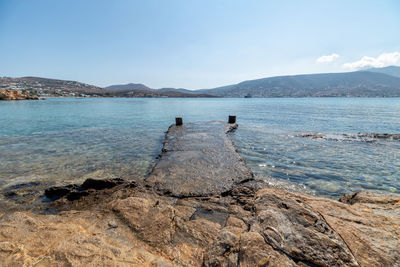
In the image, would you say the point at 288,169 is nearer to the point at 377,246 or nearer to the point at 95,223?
the point at 377,246

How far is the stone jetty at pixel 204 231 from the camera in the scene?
2.50m

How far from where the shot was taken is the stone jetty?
250 centimetres

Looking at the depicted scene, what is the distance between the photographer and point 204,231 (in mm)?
3363

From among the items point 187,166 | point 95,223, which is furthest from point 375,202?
point 95,223

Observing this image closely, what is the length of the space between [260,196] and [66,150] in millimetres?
11223

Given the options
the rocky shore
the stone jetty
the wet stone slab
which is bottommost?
the wet stone slab

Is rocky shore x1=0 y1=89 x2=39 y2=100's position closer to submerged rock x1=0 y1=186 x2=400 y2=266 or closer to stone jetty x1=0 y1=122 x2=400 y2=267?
stone jetty x1=0 y1=122 x2=400 y2=267

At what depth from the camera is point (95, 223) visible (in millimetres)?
3445

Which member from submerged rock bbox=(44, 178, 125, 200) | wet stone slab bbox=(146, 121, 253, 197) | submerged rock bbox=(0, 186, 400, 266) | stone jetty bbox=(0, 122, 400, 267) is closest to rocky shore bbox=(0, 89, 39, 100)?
wet stone slab bbox=(146, 121, 253, 197)

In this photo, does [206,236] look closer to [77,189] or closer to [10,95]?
[77,189]

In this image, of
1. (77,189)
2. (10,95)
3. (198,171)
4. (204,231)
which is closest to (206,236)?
(204,231)

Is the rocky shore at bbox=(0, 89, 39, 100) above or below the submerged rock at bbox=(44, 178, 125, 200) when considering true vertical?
above

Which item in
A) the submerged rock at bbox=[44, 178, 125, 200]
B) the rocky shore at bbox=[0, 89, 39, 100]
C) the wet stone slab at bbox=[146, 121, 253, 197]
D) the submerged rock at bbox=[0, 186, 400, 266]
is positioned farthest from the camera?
the rocky shore at bbox=[0, 89, 39, 100]

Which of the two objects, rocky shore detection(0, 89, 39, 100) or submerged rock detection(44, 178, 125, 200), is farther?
rocky shore detection(0, 89, 39, 100)
